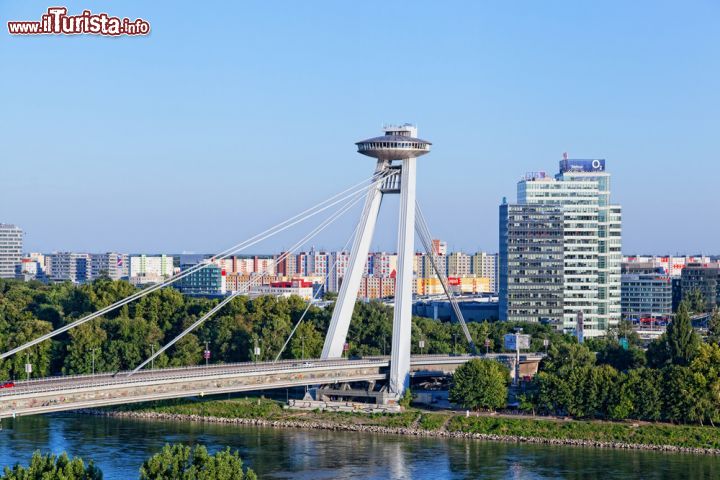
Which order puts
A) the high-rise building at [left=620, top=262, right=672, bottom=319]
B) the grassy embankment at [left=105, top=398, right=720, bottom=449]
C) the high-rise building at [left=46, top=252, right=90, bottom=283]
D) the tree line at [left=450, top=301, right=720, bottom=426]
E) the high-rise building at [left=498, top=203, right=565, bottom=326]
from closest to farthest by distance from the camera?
the grassy embankment at [left=105, top=398, right=720, bottom=449], the tree line at [left=450, top=301, right=720, bottom=426], the high-rise building at [left=498, top=203, right=565, bottom=326], the high-rise building at [left=620, top=262, right=672, bottom=319], the high-rise building at [left=46, top=252, right=90, bottom=283]

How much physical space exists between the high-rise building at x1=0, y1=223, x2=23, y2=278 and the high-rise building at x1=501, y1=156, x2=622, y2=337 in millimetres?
100936

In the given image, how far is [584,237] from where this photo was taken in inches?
3285

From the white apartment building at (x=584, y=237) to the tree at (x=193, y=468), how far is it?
176ft

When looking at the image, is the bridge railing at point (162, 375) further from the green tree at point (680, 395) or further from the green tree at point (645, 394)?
the green tree at point (680, 395)

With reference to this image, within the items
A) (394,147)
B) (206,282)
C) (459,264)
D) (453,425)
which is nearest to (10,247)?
(206,282)

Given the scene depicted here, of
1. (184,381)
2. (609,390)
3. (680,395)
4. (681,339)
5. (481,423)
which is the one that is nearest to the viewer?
(184,381)

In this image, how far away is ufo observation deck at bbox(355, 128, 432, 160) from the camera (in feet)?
179

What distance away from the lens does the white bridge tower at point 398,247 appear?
54.0 meters

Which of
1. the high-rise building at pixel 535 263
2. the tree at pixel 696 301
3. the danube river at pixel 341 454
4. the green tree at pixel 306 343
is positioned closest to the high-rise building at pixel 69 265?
the tree at pixel 696 301

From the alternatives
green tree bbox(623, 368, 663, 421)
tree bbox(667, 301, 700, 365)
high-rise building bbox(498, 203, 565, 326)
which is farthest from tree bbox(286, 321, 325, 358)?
high-rise building bbox(498, 203, 565, 326)

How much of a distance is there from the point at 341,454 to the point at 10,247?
134m

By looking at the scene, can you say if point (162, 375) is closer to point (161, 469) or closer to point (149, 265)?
point (161, 469)

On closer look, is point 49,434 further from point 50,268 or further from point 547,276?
point 50,268

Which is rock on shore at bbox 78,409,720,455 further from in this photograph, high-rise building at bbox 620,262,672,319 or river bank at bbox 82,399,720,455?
high-rise building at bbox 620,262,672,319
